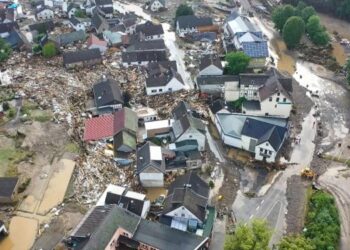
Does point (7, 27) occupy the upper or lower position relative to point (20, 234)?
upper

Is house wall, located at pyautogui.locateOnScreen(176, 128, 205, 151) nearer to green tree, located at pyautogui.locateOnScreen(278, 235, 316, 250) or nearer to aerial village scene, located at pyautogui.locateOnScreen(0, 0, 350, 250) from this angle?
aerial village scene, located at pyautogui.locateOnScreen(0, 0, 350, 250)

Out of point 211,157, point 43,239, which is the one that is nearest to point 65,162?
point 43,239

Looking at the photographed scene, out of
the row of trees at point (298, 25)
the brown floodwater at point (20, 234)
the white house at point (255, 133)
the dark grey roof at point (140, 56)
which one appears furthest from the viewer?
the row of trees at point (298, 25)

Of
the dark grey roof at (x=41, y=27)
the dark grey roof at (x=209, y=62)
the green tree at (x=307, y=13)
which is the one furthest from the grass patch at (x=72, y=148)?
the green tree at (x=307, y=13)

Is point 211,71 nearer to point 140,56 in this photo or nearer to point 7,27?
point 140,56

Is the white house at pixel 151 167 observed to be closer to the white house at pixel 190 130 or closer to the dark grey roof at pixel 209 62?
the white house at pixel 190 130

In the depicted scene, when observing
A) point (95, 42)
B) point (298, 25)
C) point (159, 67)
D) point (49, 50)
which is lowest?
point (49, 50)

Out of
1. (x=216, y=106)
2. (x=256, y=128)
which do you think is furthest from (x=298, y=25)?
(x=256, y=128)
